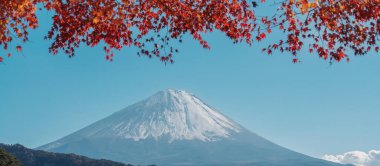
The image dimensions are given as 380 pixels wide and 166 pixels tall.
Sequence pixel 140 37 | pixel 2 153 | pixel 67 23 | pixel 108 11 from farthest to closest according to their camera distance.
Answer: pixel 2 153, pixel 140 37, pixel 67 23, pixel 108 11

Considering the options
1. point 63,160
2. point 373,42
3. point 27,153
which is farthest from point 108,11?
point 27,153

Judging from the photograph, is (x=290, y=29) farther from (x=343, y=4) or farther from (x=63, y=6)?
(x=63, y=6)

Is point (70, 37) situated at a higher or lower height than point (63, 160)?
lower

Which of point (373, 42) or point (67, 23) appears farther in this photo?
point (67, 23)

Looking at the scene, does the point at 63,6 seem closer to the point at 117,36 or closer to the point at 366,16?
the point at 117,36

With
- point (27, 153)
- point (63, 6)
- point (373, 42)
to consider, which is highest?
point (27, 153)

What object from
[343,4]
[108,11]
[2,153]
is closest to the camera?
[343,4]
